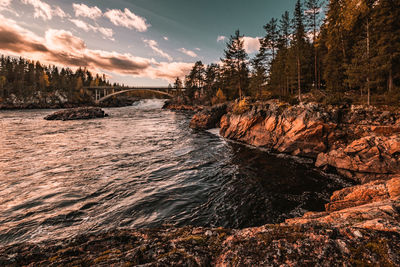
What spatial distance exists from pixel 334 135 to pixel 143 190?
14943mm

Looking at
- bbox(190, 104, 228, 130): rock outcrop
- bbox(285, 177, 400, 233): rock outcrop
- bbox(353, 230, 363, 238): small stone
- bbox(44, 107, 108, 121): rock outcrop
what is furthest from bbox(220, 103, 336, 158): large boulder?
bbox(44, 107, 108, 121): rock outcrop

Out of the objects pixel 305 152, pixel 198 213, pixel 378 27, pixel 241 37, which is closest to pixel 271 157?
pixel 305 152

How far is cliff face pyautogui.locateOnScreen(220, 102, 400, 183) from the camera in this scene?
9.80 m

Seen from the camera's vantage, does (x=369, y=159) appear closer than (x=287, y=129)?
Yes

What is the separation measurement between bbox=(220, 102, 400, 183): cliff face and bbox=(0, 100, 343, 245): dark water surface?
184 centimetres

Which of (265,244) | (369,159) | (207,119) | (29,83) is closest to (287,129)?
(369,159)

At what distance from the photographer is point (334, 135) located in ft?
43.1

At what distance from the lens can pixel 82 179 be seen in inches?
A: 386

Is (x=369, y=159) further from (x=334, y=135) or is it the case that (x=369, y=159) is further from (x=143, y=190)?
(x=143, y=190)

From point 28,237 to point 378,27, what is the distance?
30643 millimetres

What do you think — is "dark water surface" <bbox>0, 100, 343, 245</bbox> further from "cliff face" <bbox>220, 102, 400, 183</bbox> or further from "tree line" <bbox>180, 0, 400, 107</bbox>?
"tree line" <bbox>180, 0, 400, 107</bbox>

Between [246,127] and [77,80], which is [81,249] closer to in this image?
[246,127]

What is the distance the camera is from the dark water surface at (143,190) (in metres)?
6.60

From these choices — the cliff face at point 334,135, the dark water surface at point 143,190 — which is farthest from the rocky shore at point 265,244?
the cliff face at point 334,135
